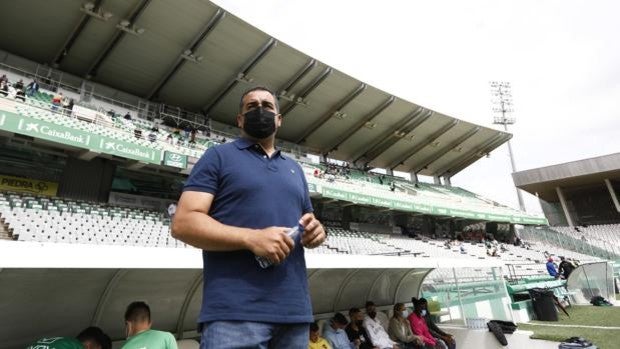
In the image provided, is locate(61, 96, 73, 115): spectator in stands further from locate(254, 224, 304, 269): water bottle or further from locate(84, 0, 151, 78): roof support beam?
locate(254, 224, 304, 269): water bottle

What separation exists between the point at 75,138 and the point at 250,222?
40.9 feet

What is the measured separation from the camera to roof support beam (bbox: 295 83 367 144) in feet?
72.9

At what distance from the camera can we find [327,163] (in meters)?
26.7

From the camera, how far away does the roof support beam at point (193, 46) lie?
15602 mm

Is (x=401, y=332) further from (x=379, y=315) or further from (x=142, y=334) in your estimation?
(x=142, y=334)

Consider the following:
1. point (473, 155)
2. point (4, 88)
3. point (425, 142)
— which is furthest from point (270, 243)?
point (473, 155)

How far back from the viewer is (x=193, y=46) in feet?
54.1

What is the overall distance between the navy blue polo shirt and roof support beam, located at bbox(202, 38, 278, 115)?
17515mm

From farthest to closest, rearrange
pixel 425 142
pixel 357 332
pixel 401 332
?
pixel 425 142
pixel 401 332
pixel 357 332

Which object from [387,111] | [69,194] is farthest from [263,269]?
[387,111]

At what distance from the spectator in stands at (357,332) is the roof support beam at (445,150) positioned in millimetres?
27184

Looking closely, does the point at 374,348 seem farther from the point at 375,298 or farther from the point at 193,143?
the point at 193,143

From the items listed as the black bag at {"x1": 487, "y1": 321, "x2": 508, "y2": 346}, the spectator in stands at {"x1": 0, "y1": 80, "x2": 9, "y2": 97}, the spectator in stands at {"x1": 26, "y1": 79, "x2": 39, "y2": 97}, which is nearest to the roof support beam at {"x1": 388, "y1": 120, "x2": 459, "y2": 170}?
the black bag at {"x1": 487, "y1": 321, "x2": 508, "y2": 346}

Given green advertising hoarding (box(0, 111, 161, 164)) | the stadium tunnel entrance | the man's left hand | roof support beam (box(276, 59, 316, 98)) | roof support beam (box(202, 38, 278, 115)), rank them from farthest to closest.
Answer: roof support beam (box(276, 59, 316, 98)) → roof support beam (box(202, 38, 278, 115)) → green advertising hoarding (box(0, 111, 161, 164)) → the stadium tunnel entrance → the man's left hand
